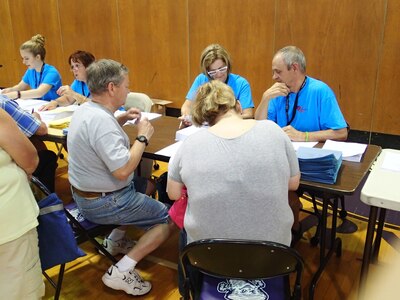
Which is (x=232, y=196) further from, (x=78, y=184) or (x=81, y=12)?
(x=81, y=12)

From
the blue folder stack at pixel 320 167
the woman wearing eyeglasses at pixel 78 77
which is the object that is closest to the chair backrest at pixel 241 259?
the blue folder stack at pixel 320 167

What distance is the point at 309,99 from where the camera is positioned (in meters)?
2.52

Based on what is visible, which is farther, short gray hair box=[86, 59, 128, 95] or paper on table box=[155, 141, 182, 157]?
paper on table box=[155, 141, 182, 157]

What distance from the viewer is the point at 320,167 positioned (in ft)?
5.83

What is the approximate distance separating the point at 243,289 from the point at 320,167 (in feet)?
2.14

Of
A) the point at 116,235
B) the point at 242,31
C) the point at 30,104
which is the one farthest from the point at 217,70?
the point at 242,31

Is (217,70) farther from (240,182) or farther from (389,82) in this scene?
(389,82)

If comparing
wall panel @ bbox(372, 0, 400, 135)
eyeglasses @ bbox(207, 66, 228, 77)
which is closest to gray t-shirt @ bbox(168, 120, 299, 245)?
eyeglasses @ bbox(207, 66, 228, 77)

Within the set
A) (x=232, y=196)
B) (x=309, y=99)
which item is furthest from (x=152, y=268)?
(x=309, y=99)

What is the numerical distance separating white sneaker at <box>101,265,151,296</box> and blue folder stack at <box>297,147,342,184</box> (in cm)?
106

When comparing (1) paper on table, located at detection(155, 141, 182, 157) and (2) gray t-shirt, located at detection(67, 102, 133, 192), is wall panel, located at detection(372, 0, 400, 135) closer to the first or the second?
(1) paper on table, located at detection(155, 141, 182, 157)

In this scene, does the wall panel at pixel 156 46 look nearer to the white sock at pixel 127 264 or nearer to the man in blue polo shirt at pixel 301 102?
the man in blue polo shirt at pixel 301 102

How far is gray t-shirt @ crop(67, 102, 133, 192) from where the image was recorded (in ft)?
6.14

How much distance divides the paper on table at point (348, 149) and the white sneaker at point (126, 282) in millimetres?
1265
